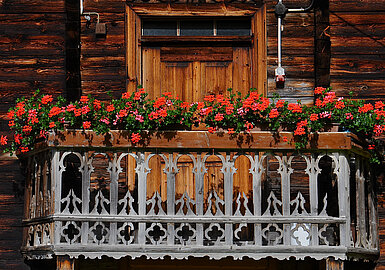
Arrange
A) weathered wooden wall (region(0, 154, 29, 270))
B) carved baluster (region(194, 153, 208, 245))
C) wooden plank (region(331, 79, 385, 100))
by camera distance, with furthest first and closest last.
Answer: wooden plank (region(331, 79, 385, 100)) < weathered wooden wall (region(0, 154, 29, 270)) < carved baluster (region(194, 153, 208, 245))

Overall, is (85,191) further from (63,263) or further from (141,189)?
(63,263)

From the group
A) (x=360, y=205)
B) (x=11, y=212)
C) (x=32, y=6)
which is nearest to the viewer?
(x=360, y=205)

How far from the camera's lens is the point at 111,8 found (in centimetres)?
1115

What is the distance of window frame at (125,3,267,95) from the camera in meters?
11.0

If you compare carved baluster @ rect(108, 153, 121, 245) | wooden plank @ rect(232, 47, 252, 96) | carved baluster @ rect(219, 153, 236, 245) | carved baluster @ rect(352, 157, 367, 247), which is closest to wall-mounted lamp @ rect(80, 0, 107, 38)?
wooden plank @ rect(232, 47, 252, 96)

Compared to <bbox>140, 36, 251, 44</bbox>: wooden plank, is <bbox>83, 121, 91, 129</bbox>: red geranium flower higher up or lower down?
lower down

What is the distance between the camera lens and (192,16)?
36.1ft

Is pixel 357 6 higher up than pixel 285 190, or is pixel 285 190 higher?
pixel 357 6

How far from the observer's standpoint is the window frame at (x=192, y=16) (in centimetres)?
1097

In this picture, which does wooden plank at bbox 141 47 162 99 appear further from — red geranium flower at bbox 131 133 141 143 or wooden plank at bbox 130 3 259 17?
red geranium flower at bbox 131 133 141 143

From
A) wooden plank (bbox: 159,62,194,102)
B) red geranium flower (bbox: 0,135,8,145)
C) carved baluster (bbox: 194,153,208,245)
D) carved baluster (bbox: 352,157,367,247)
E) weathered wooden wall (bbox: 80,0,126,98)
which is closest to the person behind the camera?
carved baluster (bbox: 194,153,208,245)

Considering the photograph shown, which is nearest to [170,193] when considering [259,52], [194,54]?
[194,54]

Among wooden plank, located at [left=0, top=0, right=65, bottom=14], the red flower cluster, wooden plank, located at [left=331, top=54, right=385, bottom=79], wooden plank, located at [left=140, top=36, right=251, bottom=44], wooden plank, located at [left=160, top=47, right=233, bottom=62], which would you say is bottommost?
the red flower cluster

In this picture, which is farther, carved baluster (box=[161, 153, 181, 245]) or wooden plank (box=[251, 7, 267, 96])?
A: wooden plank (box=[251, 7, 267, 96])
